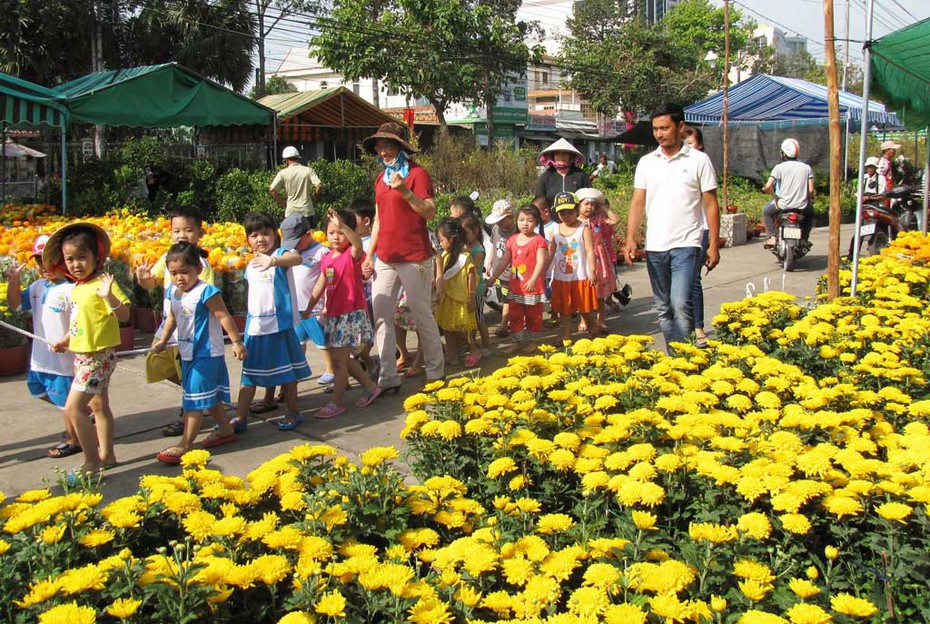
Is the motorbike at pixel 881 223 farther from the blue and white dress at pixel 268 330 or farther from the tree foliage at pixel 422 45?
the tree foliage at pixel 422 45

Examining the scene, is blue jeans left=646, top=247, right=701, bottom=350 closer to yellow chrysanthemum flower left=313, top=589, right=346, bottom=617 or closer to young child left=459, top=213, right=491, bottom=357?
young child left=459, top=213, right=491, bottom=357

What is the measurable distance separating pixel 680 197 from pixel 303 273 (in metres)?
2.84

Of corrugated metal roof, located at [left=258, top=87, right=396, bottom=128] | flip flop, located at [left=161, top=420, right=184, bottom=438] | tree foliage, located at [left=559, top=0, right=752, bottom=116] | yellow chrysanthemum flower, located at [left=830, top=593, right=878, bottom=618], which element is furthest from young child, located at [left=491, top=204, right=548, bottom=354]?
tree foliage, located at [left=559, top=0, right=752, bottom=116]

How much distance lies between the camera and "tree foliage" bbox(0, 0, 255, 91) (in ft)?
87.0

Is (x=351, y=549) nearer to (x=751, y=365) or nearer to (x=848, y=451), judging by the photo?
(x=848, y=451)

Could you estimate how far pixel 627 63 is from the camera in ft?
139

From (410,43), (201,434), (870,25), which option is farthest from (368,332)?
(410,43)

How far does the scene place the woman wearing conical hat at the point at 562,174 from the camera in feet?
29.1

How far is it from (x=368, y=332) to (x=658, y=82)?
3972 centimetres

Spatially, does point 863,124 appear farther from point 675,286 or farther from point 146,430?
point 146,430

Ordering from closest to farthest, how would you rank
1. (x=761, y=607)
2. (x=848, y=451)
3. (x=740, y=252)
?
(x=761, y=607), (x=848, y=451), (x=740, y=252)

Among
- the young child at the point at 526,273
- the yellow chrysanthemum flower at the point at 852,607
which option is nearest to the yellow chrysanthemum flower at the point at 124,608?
the yellow chrysanthemum flower at the point at 852,607

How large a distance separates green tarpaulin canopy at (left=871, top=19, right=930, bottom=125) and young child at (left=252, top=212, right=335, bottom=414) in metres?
5.39

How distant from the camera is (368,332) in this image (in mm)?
6148
